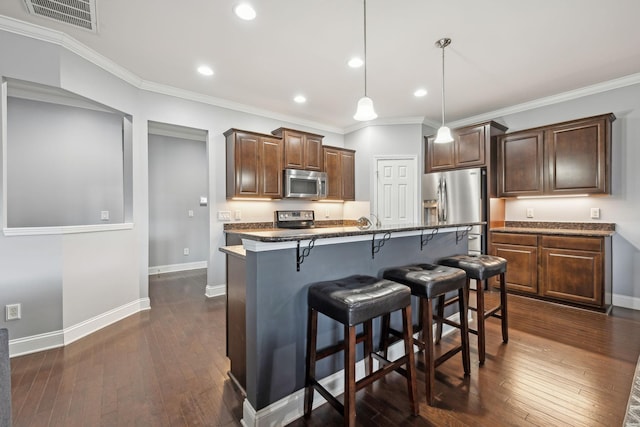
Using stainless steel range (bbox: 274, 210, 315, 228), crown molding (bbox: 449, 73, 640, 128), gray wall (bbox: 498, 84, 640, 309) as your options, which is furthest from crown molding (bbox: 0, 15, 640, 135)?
stainless steel range (bbox: 274, 210, 315, 228)

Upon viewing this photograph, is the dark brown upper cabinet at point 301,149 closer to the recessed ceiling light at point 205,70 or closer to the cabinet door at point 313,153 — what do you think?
the cabinet door at point 313,153

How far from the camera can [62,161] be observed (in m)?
3.79

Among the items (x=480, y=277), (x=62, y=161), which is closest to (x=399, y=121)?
(x=480, y=277)

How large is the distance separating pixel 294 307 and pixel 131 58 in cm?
307

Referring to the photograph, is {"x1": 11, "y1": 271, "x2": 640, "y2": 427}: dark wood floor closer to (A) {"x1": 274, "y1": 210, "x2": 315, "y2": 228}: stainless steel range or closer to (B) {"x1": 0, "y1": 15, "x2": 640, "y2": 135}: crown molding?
(A) {"x1": 274, "y1": 210, "x2": 315, "y2": 228}: stainless steel range

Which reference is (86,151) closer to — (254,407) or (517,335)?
(254,407)

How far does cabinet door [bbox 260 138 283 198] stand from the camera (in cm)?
405

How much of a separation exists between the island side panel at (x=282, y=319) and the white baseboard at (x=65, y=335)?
6.94 feet

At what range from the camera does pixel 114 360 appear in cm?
225

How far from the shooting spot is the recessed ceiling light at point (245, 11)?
2.13m

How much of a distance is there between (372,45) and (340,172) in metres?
2.52

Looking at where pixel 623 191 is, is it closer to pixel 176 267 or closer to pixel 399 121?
pixel 399 121

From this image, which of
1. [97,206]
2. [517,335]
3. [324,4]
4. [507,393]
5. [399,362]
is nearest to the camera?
[399,362]

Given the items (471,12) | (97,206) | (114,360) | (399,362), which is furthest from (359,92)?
(97,206)
